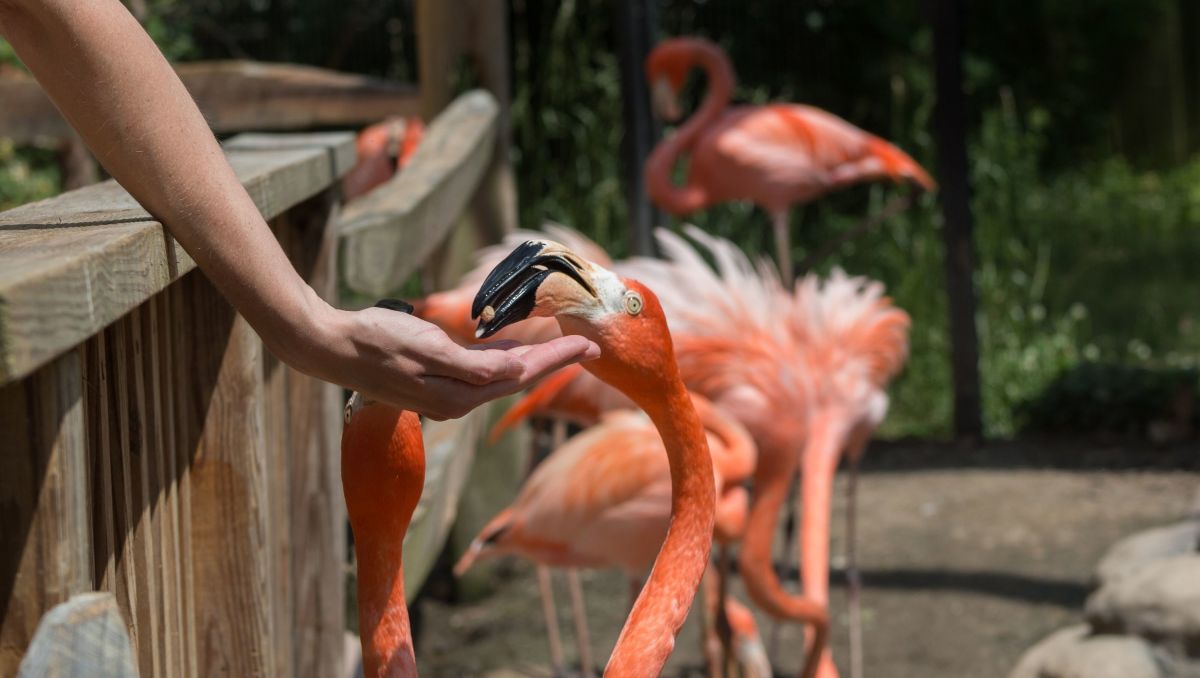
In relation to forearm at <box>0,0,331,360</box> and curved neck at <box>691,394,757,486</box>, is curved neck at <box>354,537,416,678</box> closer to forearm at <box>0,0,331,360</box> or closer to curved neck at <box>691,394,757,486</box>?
forearm at <box>0,0,331,360</box>

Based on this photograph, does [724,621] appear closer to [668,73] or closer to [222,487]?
[222,487]

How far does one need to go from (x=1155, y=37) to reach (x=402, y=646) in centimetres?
1115

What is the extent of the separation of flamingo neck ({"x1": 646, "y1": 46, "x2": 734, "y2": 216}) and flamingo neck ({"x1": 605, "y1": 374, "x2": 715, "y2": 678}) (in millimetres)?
3905

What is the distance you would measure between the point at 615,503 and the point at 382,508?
1.97 metres

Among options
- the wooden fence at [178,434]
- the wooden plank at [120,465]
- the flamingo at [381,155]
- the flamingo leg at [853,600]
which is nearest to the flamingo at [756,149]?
the flamingo at [381,155]

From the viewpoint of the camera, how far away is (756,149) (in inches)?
219

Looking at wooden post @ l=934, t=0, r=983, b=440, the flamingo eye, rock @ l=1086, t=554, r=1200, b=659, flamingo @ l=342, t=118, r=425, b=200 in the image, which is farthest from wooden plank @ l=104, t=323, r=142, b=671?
wooden post @ l=934, t=0, r=983, b=440

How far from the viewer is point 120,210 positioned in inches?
46.8

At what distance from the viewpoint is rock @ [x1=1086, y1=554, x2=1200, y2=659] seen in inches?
125

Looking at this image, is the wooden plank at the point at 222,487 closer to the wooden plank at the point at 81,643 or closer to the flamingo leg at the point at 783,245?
the wooden plank at the point at 81,643

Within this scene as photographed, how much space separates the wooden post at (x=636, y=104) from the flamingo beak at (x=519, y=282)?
401 centimetres

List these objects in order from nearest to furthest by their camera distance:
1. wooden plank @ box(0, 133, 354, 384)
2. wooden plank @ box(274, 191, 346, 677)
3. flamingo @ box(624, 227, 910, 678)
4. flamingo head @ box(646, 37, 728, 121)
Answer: wooden plank @ box(0, 133, 354, 384), wooden plank @ box(274, 191, 346, 677), flamingo @ box(624, 227, 910, 678), flamingo head @ box(646, 37, 728, 121)

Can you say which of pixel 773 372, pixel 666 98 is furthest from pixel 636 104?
pixel 773 372

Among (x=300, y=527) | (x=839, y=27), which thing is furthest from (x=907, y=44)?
(x=300, y=527)
